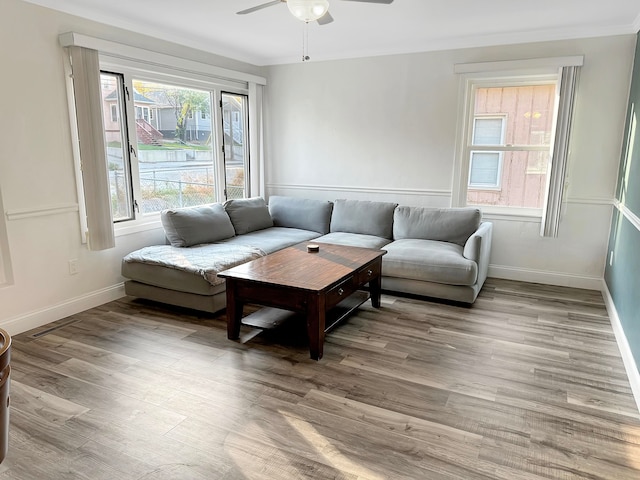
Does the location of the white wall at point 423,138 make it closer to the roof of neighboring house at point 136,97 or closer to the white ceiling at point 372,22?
the white ceiling at point 372,22

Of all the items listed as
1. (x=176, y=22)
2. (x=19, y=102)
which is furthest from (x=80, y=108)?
(x=176, y=22)

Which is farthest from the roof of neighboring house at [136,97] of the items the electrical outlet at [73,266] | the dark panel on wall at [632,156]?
the dark panel on wall at [632,156]

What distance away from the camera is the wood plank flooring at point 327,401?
1924mm

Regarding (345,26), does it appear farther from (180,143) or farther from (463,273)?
(463,273)

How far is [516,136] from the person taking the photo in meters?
4.55

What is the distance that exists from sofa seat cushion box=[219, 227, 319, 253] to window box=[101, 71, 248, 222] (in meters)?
0.79

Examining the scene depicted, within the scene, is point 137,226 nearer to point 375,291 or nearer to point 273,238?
point 273,238

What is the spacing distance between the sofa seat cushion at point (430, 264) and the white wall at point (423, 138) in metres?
1.00

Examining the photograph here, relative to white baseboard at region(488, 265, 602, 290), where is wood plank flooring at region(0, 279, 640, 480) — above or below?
below

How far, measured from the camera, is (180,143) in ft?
15.4

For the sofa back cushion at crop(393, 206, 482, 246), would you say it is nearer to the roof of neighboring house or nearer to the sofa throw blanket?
the sofa throw blanket

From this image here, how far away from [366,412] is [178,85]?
3.82 metres

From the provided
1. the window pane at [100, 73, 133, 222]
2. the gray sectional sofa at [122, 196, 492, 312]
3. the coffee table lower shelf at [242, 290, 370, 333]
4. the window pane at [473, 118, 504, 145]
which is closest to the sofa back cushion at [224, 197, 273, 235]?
the gray sectional sofa at [122, 196, 492, 312]

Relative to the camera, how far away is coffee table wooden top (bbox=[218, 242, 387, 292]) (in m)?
2.92
